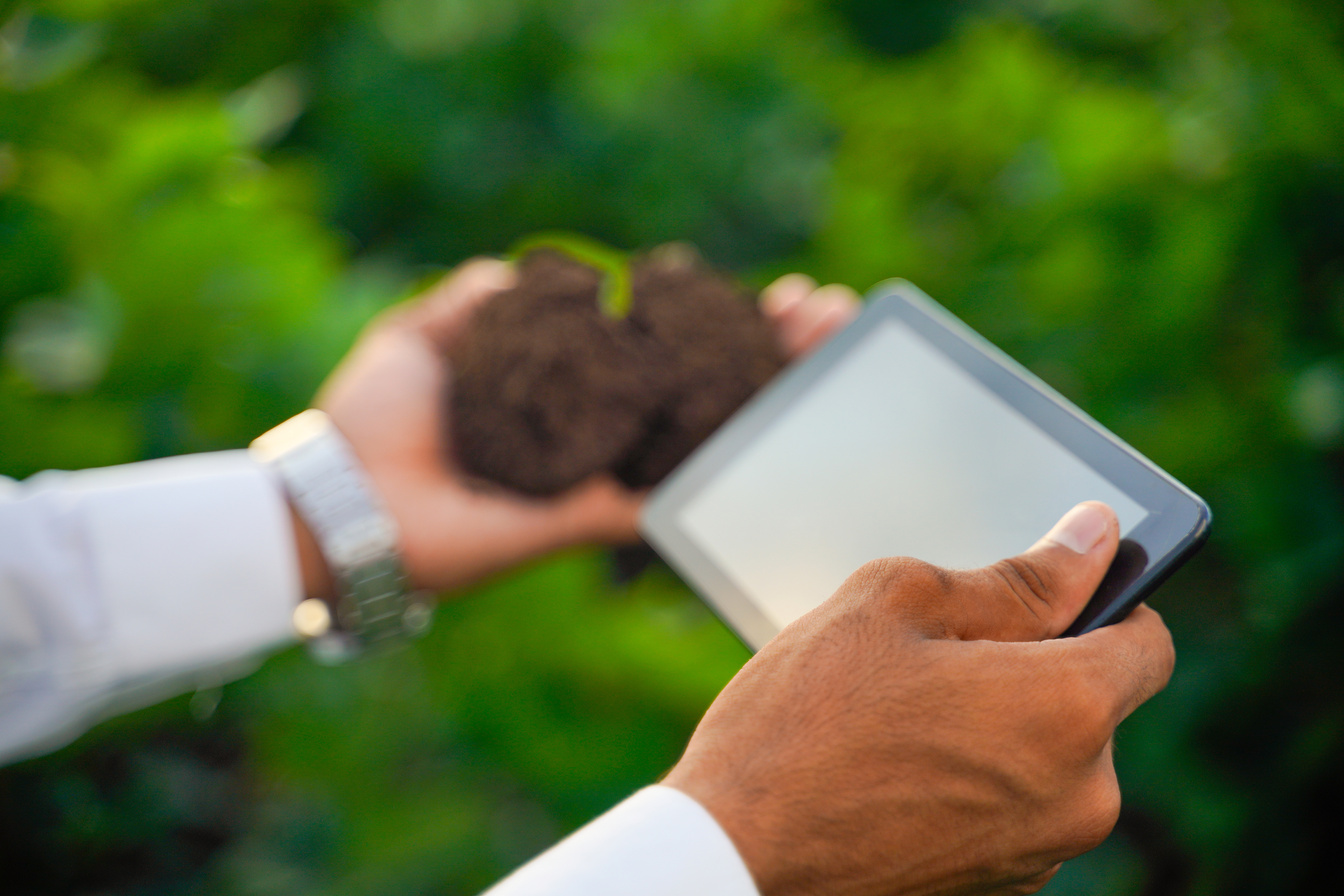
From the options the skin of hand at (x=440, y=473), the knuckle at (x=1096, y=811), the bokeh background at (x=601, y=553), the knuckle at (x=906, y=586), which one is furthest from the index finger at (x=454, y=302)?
the knuckle at (x=1096, y=811)

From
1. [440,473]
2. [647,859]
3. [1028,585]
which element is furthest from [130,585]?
[1028,585]

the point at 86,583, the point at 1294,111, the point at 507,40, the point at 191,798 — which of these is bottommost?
the point at 191,798

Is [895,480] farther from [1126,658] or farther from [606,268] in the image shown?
[606,268]

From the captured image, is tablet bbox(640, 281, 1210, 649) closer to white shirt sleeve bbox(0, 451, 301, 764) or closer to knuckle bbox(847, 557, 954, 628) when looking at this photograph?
knuckle bbox(847, 557, 954, 628)

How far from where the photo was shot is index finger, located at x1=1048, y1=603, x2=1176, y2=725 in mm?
423

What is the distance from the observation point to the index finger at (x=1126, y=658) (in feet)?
1.39

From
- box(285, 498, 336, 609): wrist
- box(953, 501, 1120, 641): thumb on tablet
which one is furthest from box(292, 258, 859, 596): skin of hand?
box(953, 501, 1120, 641): thumb on tablet

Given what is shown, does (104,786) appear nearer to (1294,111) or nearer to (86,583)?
(86,583)

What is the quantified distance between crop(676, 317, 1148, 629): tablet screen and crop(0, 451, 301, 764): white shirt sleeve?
371mm

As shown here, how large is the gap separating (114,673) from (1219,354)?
1.12m

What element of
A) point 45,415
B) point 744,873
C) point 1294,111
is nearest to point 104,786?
point 45,415

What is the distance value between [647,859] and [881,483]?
1.13ft

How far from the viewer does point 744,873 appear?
1.28 feet

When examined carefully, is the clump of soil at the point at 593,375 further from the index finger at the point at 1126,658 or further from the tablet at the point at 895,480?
the index finger at the point at 1126,658
